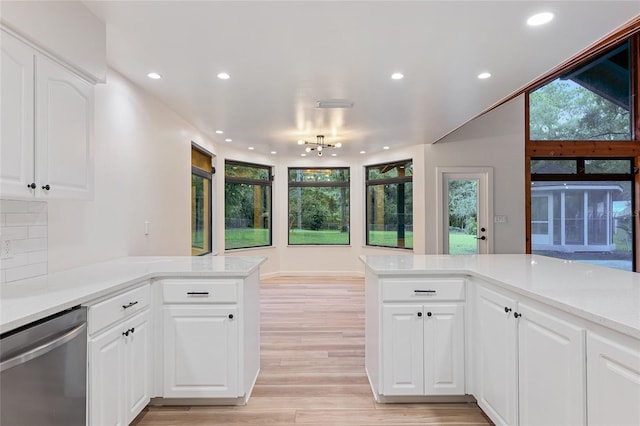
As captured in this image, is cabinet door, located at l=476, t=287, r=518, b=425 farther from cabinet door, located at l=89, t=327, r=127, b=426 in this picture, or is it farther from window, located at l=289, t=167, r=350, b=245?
window, located at l=289, t=167, r=350, b=245

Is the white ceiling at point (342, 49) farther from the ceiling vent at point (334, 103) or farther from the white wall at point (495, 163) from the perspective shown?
the white wall at point (495, 163)

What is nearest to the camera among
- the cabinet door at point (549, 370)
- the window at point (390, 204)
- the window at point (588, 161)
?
the cabinet door at point (549, 370)

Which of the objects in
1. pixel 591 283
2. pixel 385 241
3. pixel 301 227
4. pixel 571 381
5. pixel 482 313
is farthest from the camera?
pixel 301 227

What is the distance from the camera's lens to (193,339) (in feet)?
7.11

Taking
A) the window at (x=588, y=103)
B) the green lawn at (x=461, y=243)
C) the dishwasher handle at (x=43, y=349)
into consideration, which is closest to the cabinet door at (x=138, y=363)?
the dishwasher handle at (x=43, y=349)

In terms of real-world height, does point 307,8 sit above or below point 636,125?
below

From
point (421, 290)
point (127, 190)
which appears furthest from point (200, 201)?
point (421, 290)

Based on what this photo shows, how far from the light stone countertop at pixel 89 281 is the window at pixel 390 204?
425cm

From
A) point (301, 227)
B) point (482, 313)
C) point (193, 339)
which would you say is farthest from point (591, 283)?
point (301, 227)

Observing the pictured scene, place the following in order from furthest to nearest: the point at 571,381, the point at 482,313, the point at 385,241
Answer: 1. the point at 385,241
2. the point at 482,313
3. the point at 571,381

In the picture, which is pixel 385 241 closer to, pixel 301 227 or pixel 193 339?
pixel 301 227

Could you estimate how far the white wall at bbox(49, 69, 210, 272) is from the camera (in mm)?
2260

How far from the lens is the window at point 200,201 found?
4820 millimetres

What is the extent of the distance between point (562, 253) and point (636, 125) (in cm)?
249
